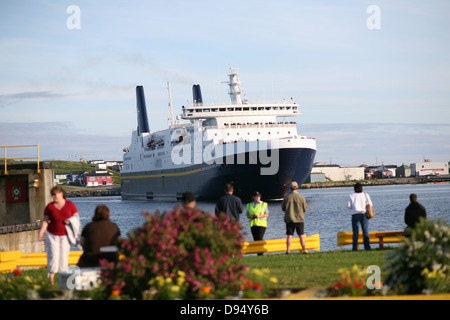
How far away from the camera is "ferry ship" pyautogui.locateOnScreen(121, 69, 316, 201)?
164 ft

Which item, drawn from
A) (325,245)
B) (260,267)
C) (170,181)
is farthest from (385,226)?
(170,181)

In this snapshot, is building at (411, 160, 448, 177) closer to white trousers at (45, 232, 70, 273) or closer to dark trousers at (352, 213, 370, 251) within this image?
dark trousers at (352, 213, 370, 251)

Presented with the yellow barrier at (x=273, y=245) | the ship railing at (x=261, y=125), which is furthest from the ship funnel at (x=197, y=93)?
the yellow barrier at (x=273, y=245)

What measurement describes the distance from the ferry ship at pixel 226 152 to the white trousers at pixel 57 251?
39209mm

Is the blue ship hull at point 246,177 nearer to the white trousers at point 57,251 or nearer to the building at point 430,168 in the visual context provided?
the white trousers at point 57,251

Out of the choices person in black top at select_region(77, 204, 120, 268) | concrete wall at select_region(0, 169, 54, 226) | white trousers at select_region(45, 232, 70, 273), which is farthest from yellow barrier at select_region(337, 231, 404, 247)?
A: concrete wall at select_region(0, 169, 54, 226)

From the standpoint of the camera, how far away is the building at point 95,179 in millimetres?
173750

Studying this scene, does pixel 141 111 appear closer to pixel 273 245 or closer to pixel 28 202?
pixel 28 202

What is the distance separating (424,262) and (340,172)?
16444cm

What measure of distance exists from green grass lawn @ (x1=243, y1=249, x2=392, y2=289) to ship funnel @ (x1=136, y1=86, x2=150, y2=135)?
65.8 metres

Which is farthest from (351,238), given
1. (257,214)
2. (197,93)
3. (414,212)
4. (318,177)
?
(318,177)

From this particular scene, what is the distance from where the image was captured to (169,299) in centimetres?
738
